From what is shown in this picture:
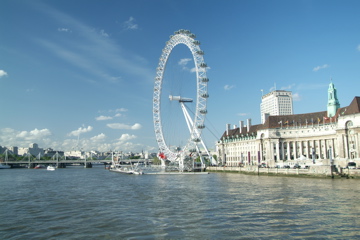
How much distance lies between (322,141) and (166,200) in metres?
52.6

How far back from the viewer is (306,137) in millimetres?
70188

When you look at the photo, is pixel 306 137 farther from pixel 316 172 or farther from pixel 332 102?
pixel 316 172

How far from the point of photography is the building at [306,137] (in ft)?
185

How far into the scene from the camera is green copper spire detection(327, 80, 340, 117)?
67.4 m

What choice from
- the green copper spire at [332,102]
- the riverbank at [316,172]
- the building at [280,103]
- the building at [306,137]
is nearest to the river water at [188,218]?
the riverbank at [316,172]

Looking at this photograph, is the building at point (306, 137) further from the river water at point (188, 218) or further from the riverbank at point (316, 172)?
the river water at point (188, 218)

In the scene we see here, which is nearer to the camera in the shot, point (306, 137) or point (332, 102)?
point (332, 102)

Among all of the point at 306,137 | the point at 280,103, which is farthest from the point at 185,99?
the point at 280,103

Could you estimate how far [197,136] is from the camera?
62219mm

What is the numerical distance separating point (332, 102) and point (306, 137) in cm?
889

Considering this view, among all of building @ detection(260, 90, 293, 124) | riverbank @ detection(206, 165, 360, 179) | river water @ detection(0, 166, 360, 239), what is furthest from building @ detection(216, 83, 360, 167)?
building @ detection(260, 90, 293, 124)

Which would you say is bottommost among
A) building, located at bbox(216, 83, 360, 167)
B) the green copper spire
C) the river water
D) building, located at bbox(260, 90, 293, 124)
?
the river water

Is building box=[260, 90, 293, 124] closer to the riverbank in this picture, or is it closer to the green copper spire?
the green copper spire

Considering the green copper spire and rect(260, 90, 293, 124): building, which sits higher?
rect(260, 90, 293, 124): building
